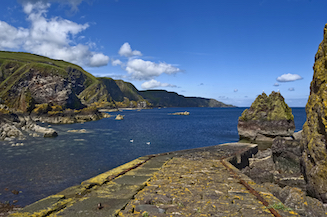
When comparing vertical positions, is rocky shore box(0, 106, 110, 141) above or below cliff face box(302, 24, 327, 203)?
below

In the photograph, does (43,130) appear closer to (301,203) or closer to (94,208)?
(94,208)

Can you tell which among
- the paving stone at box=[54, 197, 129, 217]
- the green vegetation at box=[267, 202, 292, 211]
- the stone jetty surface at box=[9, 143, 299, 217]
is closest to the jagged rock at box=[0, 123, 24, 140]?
the stone jetty surface at box=[9, 143, 299, 217]

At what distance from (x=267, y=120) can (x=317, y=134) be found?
27.5 m

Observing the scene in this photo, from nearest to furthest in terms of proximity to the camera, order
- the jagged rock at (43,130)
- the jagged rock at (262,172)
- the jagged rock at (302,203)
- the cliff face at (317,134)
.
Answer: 1. the jagged rock at (302,203)
2. the cliff face at (317,134)
3. the jagged rock at (262,172)
4. the jagged rock at (43,130)

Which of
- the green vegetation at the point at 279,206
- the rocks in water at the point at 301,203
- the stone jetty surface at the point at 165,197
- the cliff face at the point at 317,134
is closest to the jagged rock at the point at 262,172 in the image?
the rocks in water at the point at 301,203

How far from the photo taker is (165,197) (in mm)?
7852

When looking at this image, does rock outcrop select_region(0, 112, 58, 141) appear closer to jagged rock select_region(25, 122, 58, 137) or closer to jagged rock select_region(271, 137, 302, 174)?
jagged rock select_region(25, 122, 58, 137)

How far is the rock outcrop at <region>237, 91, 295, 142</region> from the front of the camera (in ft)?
112

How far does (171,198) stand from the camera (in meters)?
7.84

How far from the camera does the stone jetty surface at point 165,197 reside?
6.78 meters

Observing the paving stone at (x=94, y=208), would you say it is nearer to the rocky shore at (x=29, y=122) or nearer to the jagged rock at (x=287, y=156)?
the jagged rock at (x=287, y=156)

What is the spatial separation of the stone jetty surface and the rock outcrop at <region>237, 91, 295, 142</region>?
85.8ft

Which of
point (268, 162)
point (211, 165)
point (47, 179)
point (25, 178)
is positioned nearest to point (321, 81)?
point (211, 165)

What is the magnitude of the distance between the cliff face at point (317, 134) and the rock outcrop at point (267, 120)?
1018 inches
